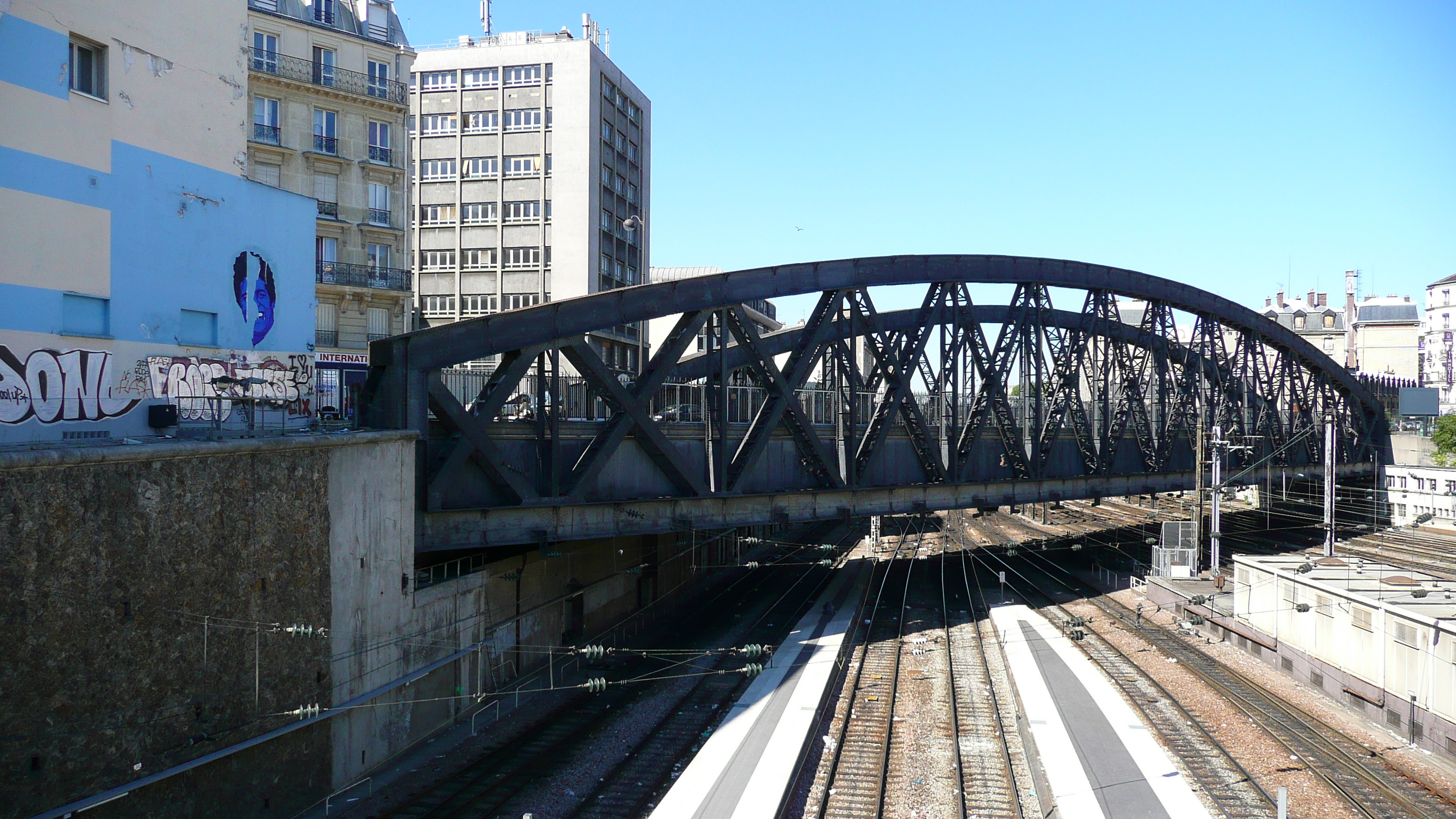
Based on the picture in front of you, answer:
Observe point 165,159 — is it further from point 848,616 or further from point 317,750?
point 848,616

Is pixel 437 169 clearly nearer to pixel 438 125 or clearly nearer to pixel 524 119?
pixel 438 125

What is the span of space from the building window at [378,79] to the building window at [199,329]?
2461cm

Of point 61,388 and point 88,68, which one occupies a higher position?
point 88,68

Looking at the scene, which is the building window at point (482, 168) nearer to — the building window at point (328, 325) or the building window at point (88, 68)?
the building window at point (328, 325)

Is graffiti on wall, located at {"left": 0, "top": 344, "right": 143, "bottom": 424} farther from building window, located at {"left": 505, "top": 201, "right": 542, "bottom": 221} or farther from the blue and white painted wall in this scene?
building window, located at {"left": 505, "top": 201, "right": 542, "bottom": 221}

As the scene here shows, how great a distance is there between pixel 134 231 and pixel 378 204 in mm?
24615

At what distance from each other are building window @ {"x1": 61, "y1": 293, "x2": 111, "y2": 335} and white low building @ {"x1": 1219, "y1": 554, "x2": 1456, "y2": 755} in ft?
111

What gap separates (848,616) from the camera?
41.3 meters

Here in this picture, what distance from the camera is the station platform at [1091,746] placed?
20.9m

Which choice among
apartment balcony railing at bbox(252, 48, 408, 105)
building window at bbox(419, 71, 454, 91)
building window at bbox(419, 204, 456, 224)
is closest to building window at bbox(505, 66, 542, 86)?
building window at bbox(419, 71, 454, 91)

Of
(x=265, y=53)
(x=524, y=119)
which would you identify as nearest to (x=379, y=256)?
(x=265, y=53)

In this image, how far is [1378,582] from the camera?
104 feet

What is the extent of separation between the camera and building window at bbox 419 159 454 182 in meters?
73.0

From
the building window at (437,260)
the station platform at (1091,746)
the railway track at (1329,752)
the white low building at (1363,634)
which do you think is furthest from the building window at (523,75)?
the railway track at (1329,752)
